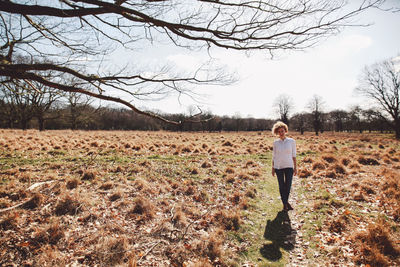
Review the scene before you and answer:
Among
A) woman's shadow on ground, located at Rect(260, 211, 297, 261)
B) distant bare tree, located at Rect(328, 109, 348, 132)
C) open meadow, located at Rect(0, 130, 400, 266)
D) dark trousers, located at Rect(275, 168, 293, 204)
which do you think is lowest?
woman's shadow on ground, located at Rect(260, 211, 297, 261)

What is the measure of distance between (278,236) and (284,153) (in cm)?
184

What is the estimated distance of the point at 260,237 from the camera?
12.0ft

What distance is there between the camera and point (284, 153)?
4539mm

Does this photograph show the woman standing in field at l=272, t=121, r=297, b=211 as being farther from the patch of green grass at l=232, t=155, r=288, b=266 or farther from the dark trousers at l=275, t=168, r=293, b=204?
the patch of green grass at l=232, t=155, r=288, b=266

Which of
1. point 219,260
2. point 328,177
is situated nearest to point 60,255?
point 219,260

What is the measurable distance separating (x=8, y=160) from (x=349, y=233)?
36.8ft

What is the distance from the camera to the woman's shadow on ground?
3.23m

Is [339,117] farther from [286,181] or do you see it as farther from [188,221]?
[188,221]

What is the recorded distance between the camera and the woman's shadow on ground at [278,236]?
323cm

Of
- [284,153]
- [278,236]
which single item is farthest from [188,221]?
[284,153]

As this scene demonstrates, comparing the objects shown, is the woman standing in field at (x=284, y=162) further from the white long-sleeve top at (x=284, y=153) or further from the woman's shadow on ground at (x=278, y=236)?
the woman's shadow on ground at (x=278, y=236)

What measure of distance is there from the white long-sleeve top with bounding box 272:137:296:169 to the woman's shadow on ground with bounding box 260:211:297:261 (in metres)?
1.20

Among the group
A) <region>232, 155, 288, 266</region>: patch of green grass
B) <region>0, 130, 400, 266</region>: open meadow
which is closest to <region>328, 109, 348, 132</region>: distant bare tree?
<region>0, 130, 400, 266</region>: open meadow

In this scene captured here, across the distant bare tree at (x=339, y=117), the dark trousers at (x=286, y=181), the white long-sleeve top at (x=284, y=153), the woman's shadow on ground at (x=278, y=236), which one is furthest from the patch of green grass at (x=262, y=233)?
the distant bare tree at (x=339, y=117)
